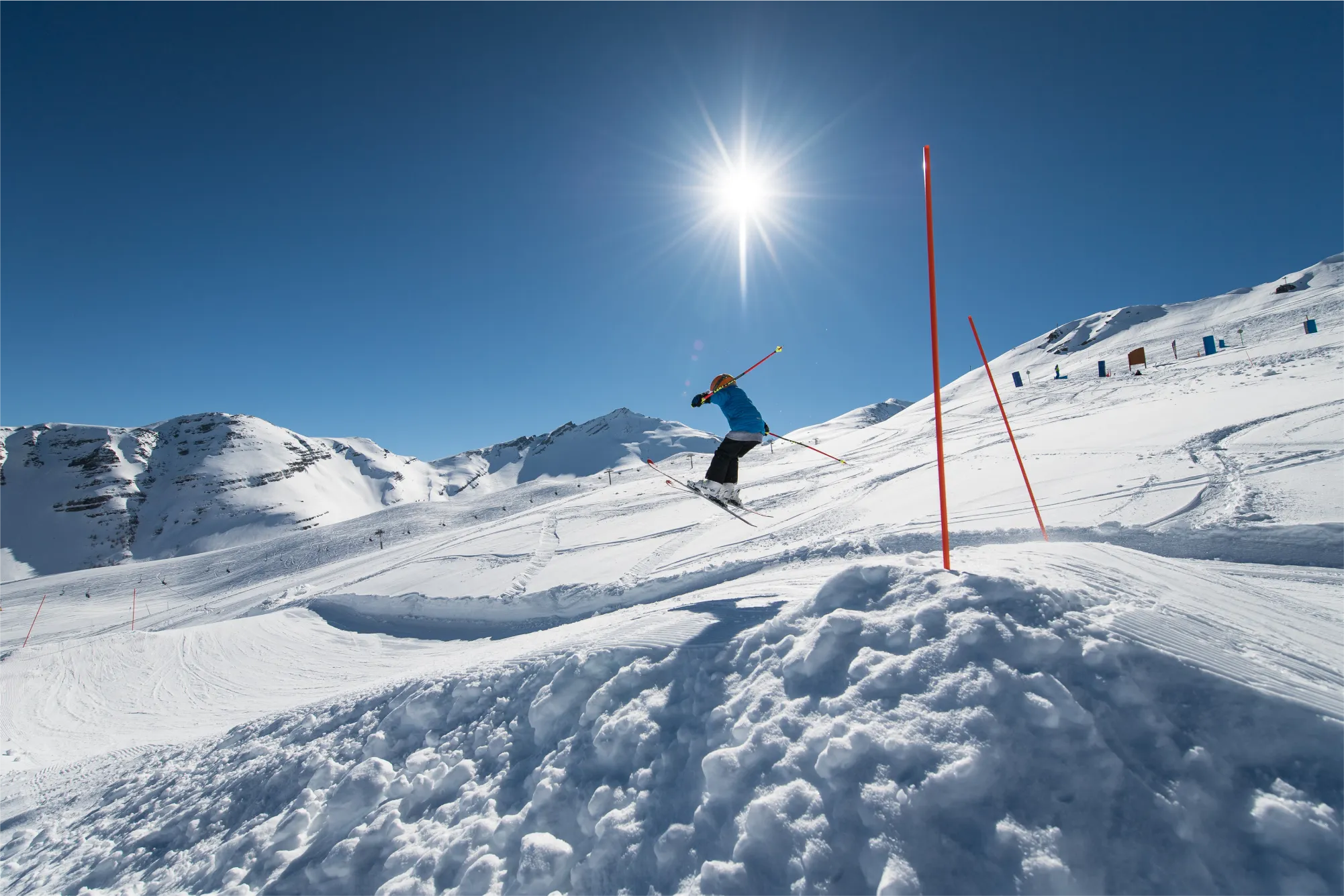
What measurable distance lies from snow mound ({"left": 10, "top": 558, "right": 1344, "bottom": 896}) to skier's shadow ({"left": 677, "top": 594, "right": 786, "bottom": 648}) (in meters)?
0.04

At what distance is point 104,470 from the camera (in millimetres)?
126688

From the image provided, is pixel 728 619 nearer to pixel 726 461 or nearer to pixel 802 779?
pixel 802 779

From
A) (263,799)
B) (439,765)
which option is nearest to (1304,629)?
(439,765)

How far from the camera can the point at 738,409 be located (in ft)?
32.1

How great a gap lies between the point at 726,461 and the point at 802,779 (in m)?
7.66

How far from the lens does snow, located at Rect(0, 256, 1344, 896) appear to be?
240cm

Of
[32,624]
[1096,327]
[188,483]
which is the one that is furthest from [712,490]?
[188,483]

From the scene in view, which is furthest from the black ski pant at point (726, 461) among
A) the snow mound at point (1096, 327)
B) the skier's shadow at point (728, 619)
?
the snow mound at point (1096, 327)

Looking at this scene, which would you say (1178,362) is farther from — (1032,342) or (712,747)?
(1032,342)

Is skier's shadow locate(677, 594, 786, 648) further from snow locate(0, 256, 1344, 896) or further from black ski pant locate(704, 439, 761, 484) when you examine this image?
black ski pant locate(704, 439, 761, 484)

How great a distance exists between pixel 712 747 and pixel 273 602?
54.1 feet

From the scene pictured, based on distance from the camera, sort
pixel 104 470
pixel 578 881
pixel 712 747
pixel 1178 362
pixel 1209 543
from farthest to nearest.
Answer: pixel 104 470, pixel 1178 362, pixel 1209 543, pixel 712 747, pixel 578 881

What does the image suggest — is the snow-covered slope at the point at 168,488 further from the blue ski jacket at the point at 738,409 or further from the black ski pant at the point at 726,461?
the blue ski jacket at the point at 738,409

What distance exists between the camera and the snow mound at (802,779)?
2318 millimetres
